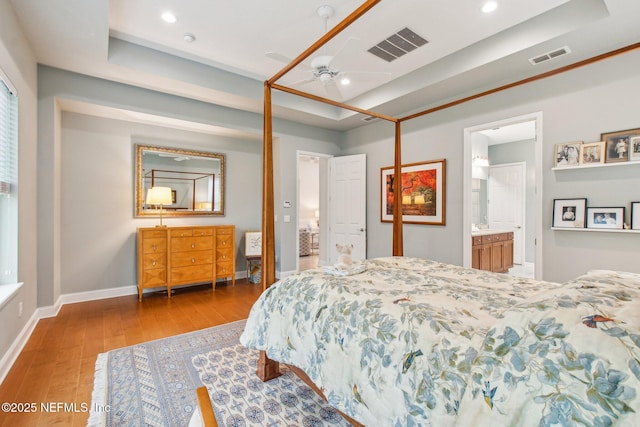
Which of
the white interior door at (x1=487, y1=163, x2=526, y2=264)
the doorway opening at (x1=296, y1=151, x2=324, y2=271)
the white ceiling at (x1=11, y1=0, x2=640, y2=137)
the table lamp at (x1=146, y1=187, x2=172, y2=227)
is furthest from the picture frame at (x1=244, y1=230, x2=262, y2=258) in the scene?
the white interior door at (x1=487, y1=163, x2=526, y2=264)

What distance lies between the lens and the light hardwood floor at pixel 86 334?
1901mm

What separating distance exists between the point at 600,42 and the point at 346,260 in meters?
2.98

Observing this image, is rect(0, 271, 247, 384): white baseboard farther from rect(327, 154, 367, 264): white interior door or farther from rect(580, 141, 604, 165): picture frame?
rect(580, 141, 604, 165): picture frame

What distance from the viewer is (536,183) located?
3236 millimetres

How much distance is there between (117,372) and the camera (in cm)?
221

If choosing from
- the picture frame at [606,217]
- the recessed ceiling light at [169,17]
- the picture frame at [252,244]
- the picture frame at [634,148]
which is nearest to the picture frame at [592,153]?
the picture frame at [634,148]

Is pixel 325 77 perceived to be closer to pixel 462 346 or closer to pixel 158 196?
pixel 462 346

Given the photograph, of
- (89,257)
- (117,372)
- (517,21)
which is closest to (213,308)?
(117,372)

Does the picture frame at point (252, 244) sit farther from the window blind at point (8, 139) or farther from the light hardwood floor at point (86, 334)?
the window blind at point (8, 139)

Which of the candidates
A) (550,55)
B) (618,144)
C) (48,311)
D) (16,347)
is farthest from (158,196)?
(618,144)

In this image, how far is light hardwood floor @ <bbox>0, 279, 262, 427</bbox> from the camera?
74.9 inches

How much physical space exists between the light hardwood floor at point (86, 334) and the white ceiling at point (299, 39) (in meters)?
2.63

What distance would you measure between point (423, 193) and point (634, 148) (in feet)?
7.06

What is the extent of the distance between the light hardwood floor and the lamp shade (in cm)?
130
